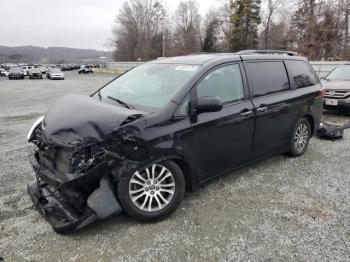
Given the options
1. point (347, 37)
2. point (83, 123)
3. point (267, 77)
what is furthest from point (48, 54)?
point (83, 123)

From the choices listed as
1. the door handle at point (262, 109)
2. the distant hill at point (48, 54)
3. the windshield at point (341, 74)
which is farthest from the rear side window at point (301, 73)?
the distant hill at point (48, 54)

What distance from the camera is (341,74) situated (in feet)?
29.5

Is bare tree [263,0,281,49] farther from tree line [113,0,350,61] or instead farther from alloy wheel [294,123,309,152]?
alloy wheel [294,123,309,152]

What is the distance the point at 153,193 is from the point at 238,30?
48764mm

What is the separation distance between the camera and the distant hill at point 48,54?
343 ft

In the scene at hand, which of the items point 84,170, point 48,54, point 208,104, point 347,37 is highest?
point 48,54

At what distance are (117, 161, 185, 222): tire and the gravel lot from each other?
136 mm

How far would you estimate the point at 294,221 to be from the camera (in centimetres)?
308

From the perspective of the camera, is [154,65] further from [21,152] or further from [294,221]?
[21,152]

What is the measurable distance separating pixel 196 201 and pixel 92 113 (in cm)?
160

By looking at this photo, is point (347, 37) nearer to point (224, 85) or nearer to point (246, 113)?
point (246, 113)

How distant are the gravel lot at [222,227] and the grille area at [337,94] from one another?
430 cm

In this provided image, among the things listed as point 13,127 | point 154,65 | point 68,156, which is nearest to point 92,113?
point 68,156

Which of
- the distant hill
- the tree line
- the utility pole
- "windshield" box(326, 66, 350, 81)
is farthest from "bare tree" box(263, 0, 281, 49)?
the distant hill
